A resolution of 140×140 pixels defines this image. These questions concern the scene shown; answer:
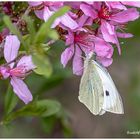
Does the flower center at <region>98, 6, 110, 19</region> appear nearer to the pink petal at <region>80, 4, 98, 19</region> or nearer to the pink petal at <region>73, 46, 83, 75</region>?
the pink petal at <region>80, 4, 98, 19</region>

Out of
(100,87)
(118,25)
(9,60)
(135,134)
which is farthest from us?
(135,134)

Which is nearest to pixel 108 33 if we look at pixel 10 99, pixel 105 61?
pixel 105 61

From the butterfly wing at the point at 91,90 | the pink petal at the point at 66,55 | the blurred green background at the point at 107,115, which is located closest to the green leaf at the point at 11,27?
the pink petal at the point at 66,55

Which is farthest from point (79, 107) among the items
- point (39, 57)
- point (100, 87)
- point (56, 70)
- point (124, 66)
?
point (39, 57)

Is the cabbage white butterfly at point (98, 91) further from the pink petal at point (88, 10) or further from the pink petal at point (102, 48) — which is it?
the pink petal at point (88, 10)

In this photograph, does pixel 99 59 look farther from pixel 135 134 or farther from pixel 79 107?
pixel 79 107

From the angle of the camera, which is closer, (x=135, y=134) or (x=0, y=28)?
(x=0, y=28)
